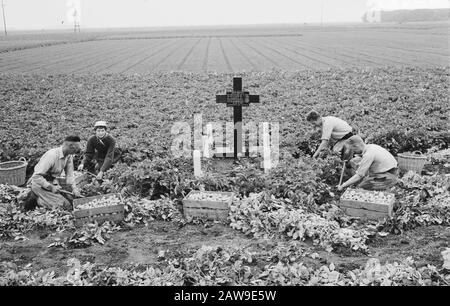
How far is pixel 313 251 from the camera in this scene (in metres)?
5.95

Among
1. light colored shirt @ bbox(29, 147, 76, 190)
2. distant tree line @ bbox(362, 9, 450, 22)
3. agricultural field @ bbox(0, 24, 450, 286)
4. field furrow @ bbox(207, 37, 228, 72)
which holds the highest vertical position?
distant tree line @ bbox(362, 9, 450, 22)

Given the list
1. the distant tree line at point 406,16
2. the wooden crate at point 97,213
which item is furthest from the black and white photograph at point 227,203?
the distant tree line at point 406,16

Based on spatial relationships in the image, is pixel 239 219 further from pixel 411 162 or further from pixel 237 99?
pixel 411 162

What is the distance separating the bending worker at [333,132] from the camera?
898 cm

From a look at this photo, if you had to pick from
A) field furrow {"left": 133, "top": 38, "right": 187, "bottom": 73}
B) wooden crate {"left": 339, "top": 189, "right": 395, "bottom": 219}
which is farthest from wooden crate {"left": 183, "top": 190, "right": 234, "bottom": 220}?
field furrow {"left": 133, "top": 38, "right": 187, "bottom": 73}

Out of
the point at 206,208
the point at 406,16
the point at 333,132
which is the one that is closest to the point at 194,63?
the point at 333,132

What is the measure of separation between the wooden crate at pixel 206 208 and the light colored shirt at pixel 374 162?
234 cm

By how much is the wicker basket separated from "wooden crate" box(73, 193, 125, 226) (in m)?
5.72

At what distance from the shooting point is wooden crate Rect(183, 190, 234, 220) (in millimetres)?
7008

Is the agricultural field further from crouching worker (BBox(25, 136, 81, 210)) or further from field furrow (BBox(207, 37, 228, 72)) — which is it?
field furrow (BBox(207, 37, 228, 72))

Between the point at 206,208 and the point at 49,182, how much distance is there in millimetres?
2892

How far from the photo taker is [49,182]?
7695 mm

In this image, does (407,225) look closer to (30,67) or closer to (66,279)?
(66,279)

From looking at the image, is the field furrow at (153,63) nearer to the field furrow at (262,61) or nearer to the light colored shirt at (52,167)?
the field furrow at (262,61)
